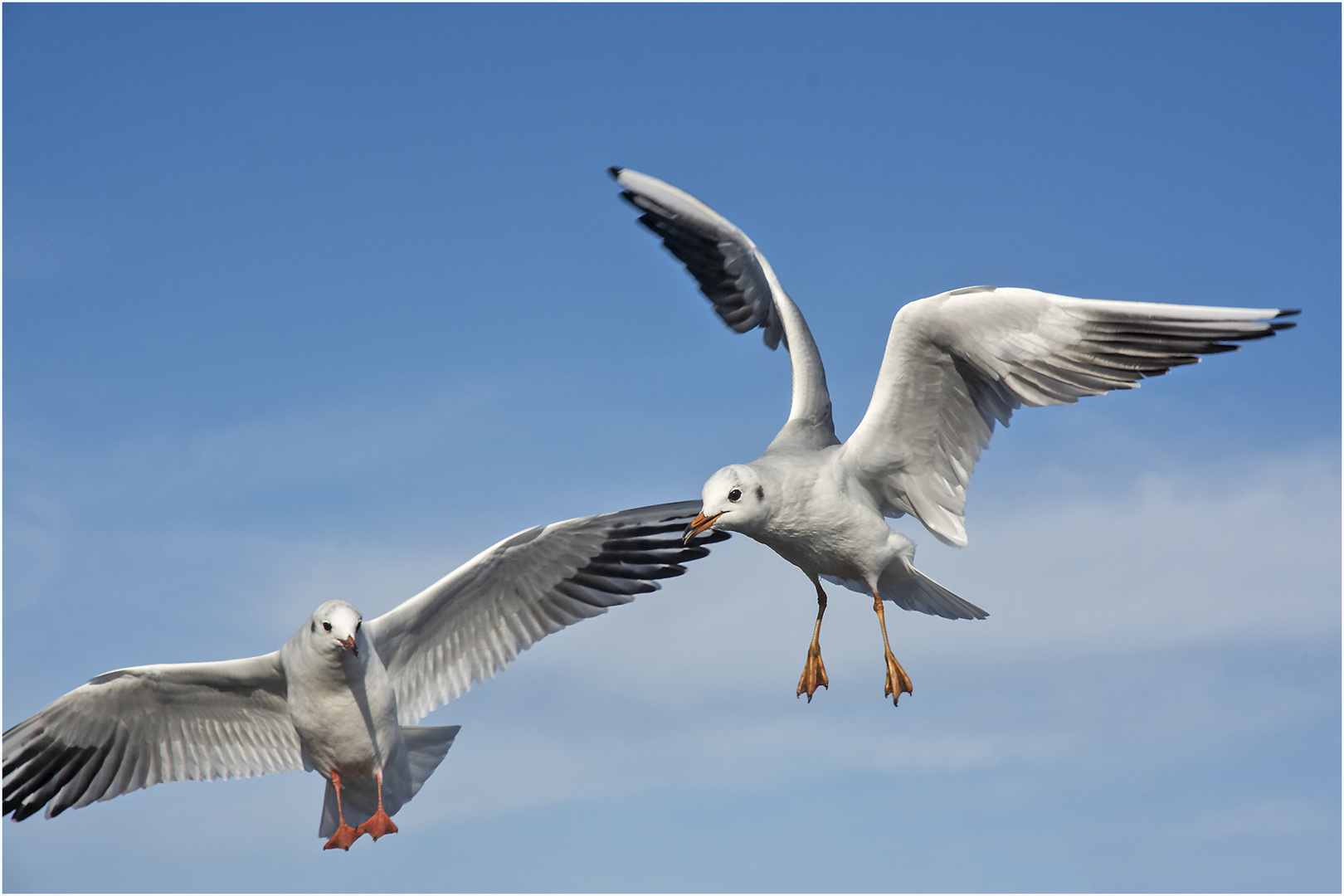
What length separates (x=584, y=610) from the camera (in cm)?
826

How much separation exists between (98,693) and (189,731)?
66cm

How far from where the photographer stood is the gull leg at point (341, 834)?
762 centimetres

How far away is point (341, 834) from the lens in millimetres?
7652

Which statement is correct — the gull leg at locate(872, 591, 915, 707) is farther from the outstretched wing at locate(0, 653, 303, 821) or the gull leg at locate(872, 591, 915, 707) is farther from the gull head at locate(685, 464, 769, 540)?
the outstretched wing at locate(0, 653, 303, 821)

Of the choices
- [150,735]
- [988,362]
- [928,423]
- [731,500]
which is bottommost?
[150,735]

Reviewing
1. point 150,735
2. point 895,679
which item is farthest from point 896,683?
point 150,735

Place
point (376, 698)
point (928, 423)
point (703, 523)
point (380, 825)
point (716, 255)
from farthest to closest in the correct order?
1. point (716, 255)
2. point (380, 825)
3. point (376, 698)
4. point (928, 423)
5. point (703, 523)

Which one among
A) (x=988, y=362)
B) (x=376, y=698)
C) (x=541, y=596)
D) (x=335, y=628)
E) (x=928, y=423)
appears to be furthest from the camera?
(x=541, y=596)

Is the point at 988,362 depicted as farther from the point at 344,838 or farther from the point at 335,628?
the point at 344,838

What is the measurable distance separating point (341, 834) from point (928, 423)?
4.35 meters

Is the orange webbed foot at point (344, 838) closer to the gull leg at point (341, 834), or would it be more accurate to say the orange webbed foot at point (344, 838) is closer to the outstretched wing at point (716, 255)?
the gull leg at point (341, 834)

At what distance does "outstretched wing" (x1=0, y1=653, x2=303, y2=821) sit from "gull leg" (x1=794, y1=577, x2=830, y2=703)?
3.25m

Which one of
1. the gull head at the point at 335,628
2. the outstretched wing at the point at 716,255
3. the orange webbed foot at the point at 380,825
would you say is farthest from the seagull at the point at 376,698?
the outstretched wing at the point at 716,255

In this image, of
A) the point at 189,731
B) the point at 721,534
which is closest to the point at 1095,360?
the point at 721,534
